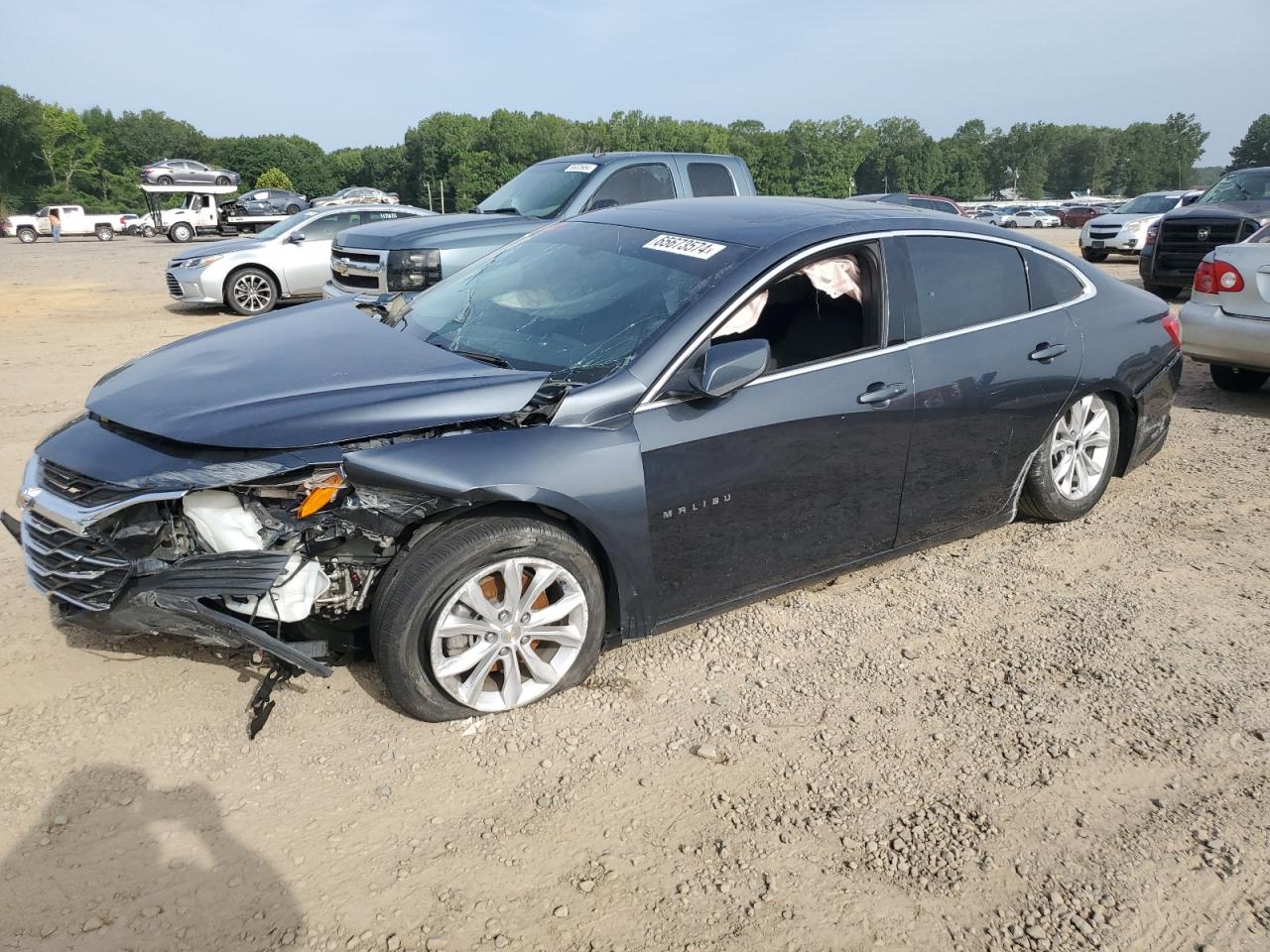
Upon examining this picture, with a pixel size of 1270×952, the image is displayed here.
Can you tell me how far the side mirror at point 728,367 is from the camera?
11.1 ft

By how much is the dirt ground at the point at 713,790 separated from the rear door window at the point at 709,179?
614 cm

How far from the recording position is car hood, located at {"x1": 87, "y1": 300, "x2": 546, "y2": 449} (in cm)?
313

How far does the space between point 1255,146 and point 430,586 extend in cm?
14531

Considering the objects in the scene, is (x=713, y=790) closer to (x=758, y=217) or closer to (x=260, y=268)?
(x=758, y=217)

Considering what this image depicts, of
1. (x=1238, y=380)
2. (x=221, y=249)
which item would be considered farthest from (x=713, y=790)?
(x=221, y=249)

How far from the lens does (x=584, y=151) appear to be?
9894 cm

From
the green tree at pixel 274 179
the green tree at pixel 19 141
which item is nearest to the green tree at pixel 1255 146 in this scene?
the green tree at pixel 274 179

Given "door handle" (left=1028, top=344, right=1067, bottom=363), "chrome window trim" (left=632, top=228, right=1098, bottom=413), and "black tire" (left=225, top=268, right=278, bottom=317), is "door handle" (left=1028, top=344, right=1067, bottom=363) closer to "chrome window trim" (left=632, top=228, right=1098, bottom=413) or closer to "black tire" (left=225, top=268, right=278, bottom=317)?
"chrome window trim" (left=632, top=228, right=1098, bottom=413)

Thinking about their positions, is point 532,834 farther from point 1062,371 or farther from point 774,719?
point 1062,371

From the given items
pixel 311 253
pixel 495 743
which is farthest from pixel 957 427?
pixel 311 253

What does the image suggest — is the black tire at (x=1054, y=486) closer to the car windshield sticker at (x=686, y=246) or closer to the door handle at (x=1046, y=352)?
the door handle at (x=1046, y=352)

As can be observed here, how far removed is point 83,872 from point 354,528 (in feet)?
3.94

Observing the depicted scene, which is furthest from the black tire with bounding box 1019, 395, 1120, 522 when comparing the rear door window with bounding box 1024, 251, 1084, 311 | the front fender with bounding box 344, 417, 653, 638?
the front fender with bounding box 344, 417, 653, 638

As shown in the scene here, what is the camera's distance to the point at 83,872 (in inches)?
103
